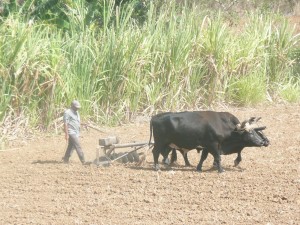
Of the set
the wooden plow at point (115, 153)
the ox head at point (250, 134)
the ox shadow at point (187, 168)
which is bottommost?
the ox shadow at point (187, 168)

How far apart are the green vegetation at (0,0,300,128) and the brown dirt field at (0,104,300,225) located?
1.63 metres

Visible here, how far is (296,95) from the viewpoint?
18.0 m

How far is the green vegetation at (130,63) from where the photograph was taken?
13289 mm

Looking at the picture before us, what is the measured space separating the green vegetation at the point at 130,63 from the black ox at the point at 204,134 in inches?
139

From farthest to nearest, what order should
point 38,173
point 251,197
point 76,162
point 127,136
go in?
point 127,136
point 76,162
point 38,173
point 251,197

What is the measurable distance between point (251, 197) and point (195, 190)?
0.74 m

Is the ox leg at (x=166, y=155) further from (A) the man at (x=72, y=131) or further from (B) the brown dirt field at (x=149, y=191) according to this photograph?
(A) the man at (x=72, y=131)

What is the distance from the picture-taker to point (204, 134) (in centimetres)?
1016

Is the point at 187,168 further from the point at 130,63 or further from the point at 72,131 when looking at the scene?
the point at 130,63

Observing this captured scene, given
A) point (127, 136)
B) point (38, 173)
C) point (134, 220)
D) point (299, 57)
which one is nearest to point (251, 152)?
point (127, 136)

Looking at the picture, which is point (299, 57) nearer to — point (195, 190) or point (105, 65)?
point (105, 65)

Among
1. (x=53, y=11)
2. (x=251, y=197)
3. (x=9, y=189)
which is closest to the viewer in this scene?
(x=251, y=197)

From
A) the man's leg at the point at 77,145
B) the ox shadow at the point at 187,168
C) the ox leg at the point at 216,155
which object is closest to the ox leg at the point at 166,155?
the ox shadow at the point at 187,168

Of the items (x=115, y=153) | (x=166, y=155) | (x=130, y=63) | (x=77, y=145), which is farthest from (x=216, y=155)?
(x=130, y=63)
